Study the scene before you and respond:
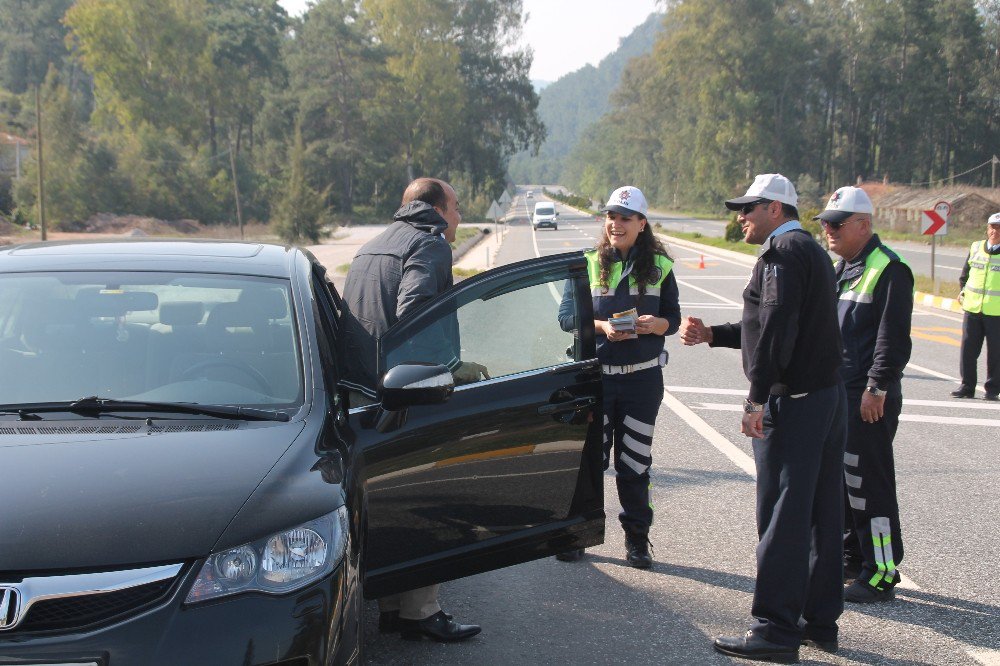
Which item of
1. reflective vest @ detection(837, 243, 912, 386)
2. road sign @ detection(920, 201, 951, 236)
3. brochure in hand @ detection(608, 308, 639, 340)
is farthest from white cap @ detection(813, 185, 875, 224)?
road sign @ detection(920, 201, 951, 236)

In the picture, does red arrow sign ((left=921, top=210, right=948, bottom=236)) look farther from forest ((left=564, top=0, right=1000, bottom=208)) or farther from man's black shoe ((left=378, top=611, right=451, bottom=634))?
forest ((left=564, top=0, right=1000, bottom=208))

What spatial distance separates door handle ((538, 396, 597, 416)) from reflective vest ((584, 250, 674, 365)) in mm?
839

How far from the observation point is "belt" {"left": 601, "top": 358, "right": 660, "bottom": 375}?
5.11m

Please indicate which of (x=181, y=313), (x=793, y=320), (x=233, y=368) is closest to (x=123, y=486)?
(x=233, y=368)

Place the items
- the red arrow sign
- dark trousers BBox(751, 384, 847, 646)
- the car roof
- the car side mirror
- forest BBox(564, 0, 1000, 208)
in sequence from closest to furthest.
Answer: the car side mirror < the car roof < dark trousers BBox(751, 384, 847, 646) < the red arrow sign < forest BBox(564, 0, 1000, 208)

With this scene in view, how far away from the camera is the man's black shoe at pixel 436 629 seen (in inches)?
163

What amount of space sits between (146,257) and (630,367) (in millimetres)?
2386

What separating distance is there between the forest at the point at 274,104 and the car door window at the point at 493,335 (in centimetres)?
6335

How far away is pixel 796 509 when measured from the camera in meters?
3.99

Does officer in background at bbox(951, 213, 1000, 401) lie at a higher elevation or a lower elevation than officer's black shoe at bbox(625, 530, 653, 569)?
higher

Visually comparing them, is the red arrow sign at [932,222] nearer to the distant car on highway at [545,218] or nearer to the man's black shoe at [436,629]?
the man's black shoe at [436,629]

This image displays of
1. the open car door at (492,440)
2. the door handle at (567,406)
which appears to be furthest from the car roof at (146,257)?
the door handle at (567,406)

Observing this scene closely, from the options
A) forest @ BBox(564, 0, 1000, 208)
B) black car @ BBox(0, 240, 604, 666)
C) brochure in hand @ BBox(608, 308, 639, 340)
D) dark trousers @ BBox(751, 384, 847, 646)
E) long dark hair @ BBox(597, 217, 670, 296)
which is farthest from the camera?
forest @ BBox(564, 0, 1000, 208)

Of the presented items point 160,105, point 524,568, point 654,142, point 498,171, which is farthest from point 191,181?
point 524,568
